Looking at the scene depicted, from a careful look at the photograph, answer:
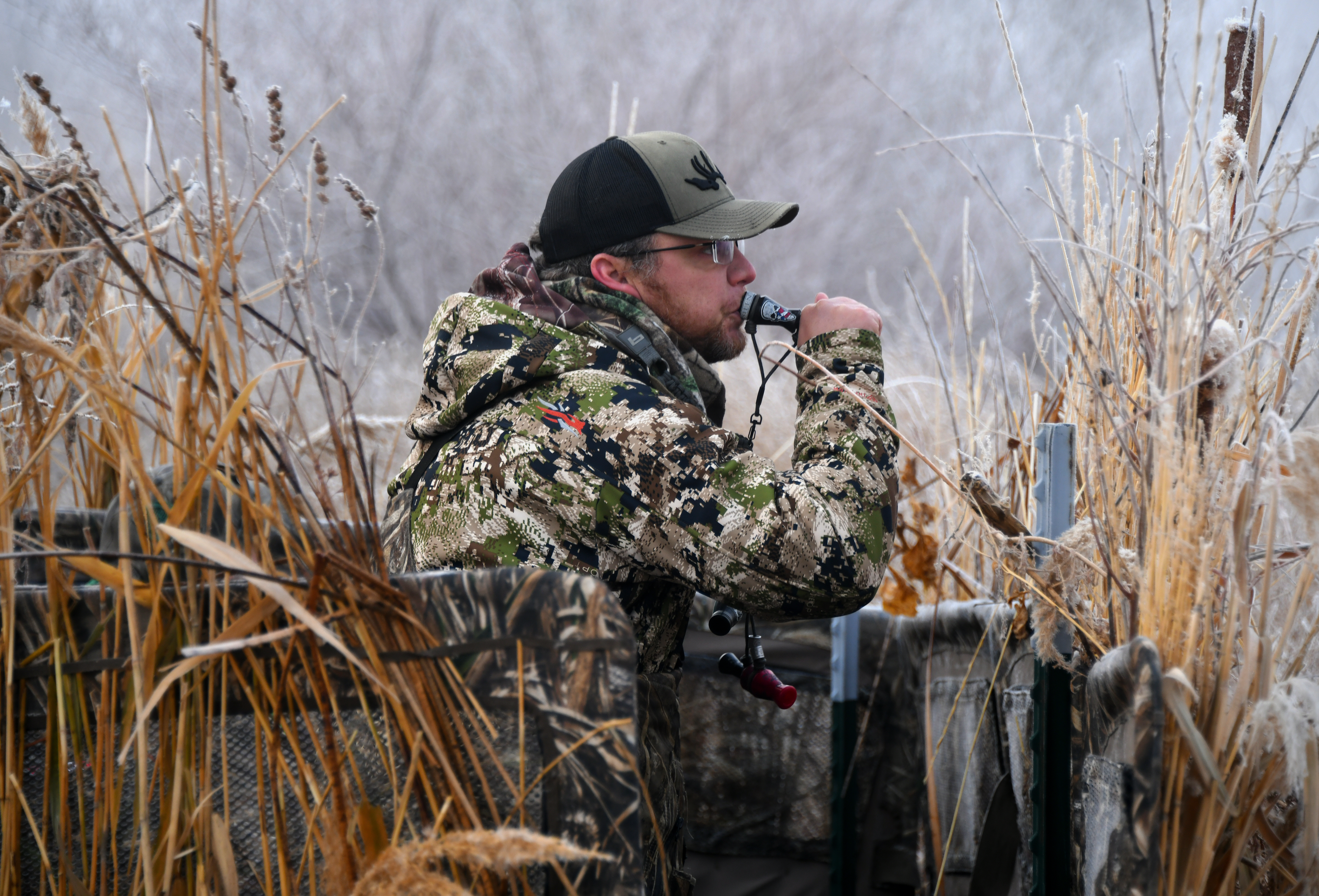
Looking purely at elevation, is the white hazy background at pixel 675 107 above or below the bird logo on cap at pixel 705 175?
above

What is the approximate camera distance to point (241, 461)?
72 cm

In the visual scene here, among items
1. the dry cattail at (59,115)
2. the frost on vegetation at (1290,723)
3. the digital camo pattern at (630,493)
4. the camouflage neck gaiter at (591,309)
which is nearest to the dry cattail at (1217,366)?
the frost on vegetation at (1290,723)

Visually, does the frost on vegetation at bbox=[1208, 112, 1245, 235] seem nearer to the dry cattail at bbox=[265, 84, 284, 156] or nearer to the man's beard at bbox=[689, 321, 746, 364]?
the man's beard at bbox=[689, 321, 746, 364]

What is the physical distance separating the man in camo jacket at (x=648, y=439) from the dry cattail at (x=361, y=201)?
0.30m

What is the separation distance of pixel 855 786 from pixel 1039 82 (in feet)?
19.7

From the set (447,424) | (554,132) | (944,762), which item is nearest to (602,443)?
(447,424)

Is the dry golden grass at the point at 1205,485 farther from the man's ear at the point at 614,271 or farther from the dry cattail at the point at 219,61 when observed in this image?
the dry cattail at the point at 219,61

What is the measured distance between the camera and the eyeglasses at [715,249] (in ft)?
4.85

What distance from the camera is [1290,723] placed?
79cm

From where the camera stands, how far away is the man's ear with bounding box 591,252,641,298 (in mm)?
1472

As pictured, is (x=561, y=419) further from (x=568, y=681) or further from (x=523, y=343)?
(x=568, y=681)

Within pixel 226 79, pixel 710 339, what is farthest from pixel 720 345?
pixel 226 79

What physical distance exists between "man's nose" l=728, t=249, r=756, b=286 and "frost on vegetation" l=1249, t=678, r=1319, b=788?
0.96 meters

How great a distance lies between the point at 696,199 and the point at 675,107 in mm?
5636
